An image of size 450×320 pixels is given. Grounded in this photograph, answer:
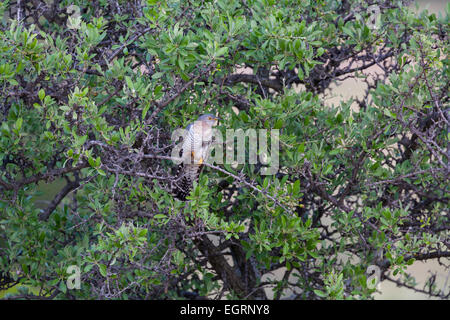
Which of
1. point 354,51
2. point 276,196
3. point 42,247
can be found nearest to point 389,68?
point 354,51

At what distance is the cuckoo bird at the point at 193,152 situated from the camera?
9.73 feet

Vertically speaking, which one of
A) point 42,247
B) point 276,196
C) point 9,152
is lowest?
point 42,247

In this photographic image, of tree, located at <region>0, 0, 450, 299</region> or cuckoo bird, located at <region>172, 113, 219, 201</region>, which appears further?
cuckoo bird, located at <region>172, 113, 219, 201</region>

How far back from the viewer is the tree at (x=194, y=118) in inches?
111

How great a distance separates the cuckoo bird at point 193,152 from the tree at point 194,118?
0.09 m

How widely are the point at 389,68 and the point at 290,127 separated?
120 centimetres

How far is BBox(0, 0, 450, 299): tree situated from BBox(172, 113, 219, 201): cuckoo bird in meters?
0.09

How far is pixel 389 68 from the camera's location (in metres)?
3.97

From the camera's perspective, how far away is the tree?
2.83m

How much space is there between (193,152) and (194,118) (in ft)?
0.72

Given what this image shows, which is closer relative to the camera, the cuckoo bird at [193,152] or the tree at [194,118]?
the tree at [194,118]

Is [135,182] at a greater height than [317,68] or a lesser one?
lesser

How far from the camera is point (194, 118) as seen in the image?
3.08 metres

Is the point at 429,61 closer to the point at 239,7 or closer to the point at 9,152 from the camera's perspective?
the point at 239,7
